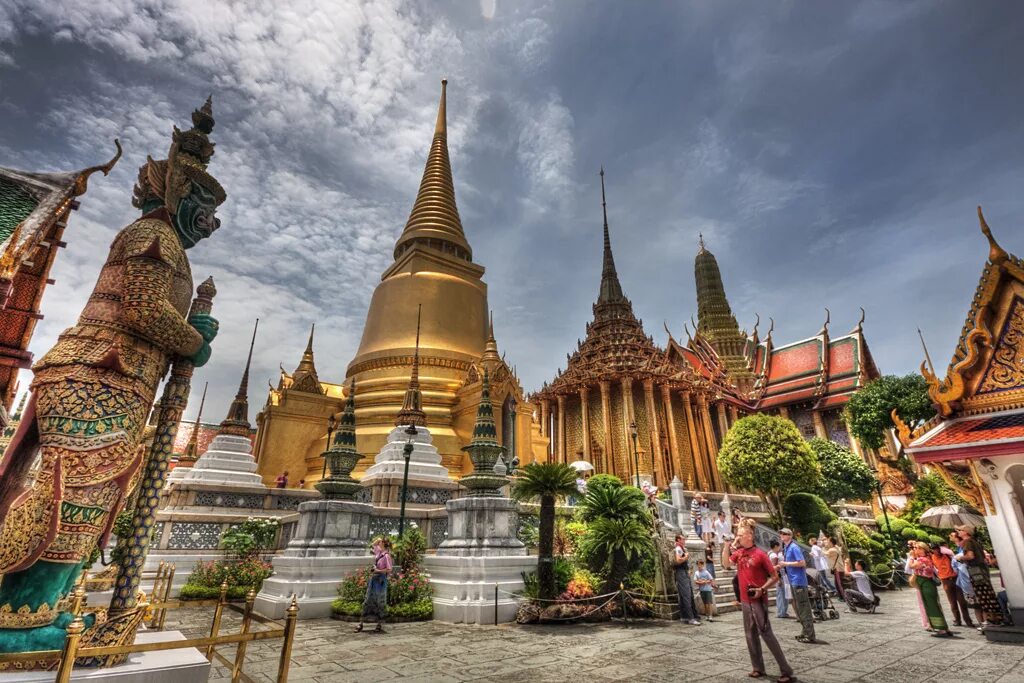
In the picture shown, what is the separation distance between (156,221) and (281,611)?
6.64 m

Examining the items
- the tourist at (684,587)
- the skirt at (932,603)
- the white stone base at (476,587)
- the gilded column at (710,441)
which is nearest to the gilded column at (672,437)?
the gilded column at (710,441)

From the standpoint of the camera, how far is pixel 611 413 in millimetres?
28062

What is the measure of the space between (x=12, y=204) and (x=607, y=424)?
2544 cm

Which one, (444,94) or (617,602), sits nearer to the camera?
(617,602)

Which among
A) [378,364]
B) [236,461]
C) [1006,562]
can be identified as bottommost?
[1006,562]

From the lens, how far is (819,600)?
31.4 ft

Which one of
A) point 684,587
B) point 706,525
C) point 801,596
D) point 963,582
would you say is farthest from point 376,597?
point 706,525

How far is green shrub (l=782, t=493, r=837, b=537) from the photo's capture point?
20125 mm

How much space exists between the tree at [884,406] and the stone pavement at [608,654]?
21162mm

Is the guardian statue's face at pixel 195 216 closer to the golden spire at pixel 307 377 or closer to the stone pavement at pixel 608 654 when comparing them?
the stone pavement at pixel 608 654

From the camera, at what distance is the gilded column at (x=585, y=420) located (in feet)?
92.0

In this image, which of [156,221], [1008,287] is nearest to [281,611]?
[156,221]

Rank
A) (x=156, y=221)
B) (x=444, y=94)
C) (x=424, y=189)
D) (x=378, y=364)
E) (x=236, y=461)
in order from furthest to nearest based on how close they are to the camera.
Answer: (x=444, y=94)
(x=424, y=189)
(x=378, y=364)
(x=236, y=461)
(x=156, y=221)

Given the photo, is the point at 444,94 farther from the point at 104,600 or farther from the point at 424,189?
the point at 104,600
